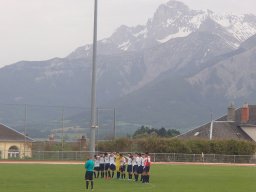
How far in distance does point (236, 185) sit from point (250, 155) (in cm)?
4539

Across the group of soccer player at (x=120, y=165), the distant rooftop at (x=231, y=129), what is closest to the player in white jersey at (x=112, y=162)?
the group of soccer player at (x=120, y=165)

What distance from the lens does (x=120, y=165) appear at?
47500 millimetres

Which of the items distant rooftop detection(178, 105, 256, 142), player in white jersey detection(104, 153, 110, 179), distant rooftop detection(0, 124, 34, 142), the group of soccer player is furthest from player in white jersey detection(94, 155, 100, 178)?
distant rooftop detection(0, 124, 34, 142)

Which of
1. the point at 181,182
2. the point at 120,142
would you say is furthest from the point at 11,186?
the point at 120,142

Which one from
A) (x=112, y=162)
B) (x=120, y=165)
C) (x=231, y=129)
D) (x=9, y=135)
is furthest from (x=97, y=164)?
(x=9, y=135)

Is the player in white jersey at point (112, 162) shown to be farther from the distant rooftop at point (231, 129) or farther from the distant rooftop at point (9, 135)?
the distant rooftop at point (9, 135)

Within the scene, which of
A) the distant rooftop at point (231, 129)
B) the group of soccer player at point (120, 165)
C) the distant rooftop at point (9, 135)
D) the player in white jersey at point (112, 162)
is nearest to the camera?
the group of soccer player at point (120, 165)

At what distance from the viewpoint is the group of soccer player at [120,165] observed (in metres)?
45.1

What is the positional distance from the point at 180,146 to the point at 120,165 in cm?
3930

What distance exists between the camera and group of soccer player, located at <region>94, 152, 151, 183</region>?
4506 centimetres

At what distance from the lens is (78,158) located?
7894 centimetres

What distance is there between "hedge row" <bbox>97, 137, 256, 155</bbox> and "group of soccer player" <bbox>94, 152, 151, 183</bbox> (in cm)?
3514

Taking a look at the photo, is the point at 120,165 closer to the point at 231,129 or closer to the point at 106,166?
the point at 106,166

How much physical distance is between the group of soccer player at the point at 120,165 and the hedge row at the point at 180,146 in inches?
1383
